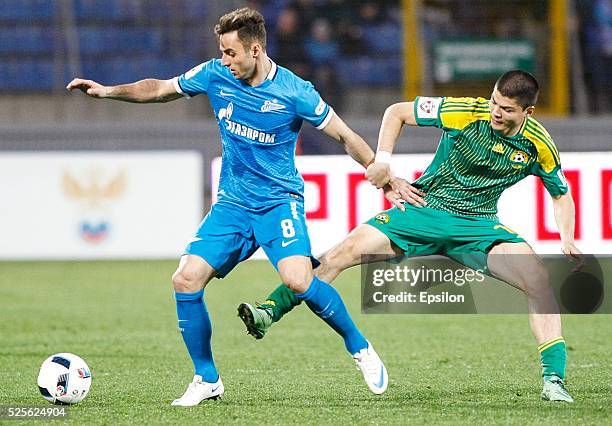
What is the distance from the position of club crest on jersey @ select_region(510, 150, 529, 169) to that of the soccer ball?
241 cm

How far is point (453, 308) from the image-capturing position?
9602mm

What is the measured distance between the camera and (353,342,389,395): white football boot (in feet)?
19.2

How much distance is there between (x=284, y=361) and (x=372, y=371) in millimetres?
1660

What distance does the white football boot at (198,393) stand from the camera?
18.9ft

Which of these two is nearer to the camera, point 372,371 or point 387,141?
point 372,371

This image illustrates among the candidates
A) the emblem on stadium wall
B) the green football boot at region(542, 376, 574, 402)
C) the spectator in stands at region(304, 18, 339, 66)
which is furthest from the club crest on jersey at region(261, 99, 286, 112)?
the spectator in stands at region(304, 18, 339, 66)

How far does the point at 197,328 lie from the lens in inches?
230

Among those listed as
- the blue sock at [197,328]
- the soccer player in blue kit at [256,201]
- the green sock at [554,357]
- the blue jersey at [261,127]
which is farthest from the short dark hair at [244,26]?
the green sock at [554,357]

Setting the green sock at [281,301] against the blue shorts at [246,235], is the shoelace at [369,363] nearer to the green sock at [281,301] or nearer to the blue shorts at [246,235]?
the green sock at [281,301]

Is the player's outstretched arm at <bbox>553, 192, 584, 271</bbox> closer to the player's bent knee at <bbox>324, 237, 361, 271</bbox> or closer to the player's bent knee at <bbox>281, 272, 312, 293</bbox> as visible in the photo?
the player's bent knee at <bbox>324, 237, 361, 271</bbox>

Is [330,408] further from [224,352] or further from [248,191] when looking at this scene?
[224,352]

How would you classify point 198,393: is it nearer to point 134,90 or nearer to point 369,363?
point 369,363

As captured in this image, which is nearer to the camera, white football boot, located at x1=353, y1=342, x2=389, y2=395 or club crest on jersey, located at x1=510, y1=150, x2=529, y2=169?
white football boot, located at x1=353, y1=342, x2=389, y2=395

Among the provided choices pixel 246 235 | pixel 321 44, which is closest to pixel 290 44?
pixel 321 44
